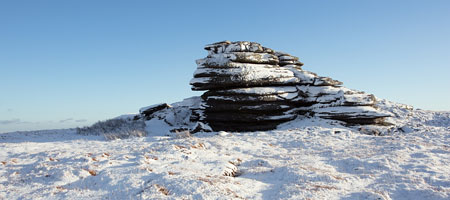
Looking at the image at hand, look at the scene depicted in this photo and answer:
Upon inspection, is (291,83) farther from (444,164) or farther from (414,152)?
(444,164)

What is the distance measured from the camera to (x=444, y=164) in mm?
8180

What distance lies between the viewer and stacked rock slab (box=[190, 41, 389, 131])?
58.5 ft

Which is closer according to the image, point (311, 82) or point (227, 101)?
point (227, 101)

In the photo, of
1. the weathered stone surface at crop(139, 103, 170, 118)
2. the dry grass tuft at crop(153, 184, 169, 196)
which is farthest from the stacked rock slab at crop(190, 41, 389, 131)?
the dry grass tuft at crop(153, 184, 169, 196)

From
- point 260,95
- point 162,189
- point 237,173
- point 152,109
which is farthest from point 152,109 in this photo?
point 162,189

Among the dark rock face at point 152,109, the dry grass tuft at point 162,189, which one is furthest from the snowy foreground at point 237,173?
the dark rock face at point 152,109

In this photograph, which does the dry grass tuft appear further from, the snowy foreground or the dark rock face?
the dark rock face

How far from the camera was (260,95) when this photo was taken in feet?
58.6

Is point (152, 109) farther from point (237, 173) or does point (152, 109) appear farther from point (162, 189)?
point (162, 189)

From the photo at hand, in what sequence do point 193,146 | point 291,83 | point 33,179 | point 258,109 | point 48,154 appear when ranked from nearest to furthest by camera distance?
point 33,179 < point 48,154 < point 193,146 < point 258,109 < point 291,83

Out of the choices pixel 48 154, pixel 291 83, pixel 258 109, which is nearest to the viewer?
pixel 48 154

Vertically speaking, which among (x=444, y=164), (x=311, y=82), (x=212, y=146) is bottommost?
(x=444, y=164)

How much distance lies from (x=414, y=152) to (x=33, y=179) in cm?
1137

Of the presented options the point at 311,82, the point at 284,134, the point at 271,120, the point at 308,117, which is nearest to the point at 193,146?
the point at 284,134
